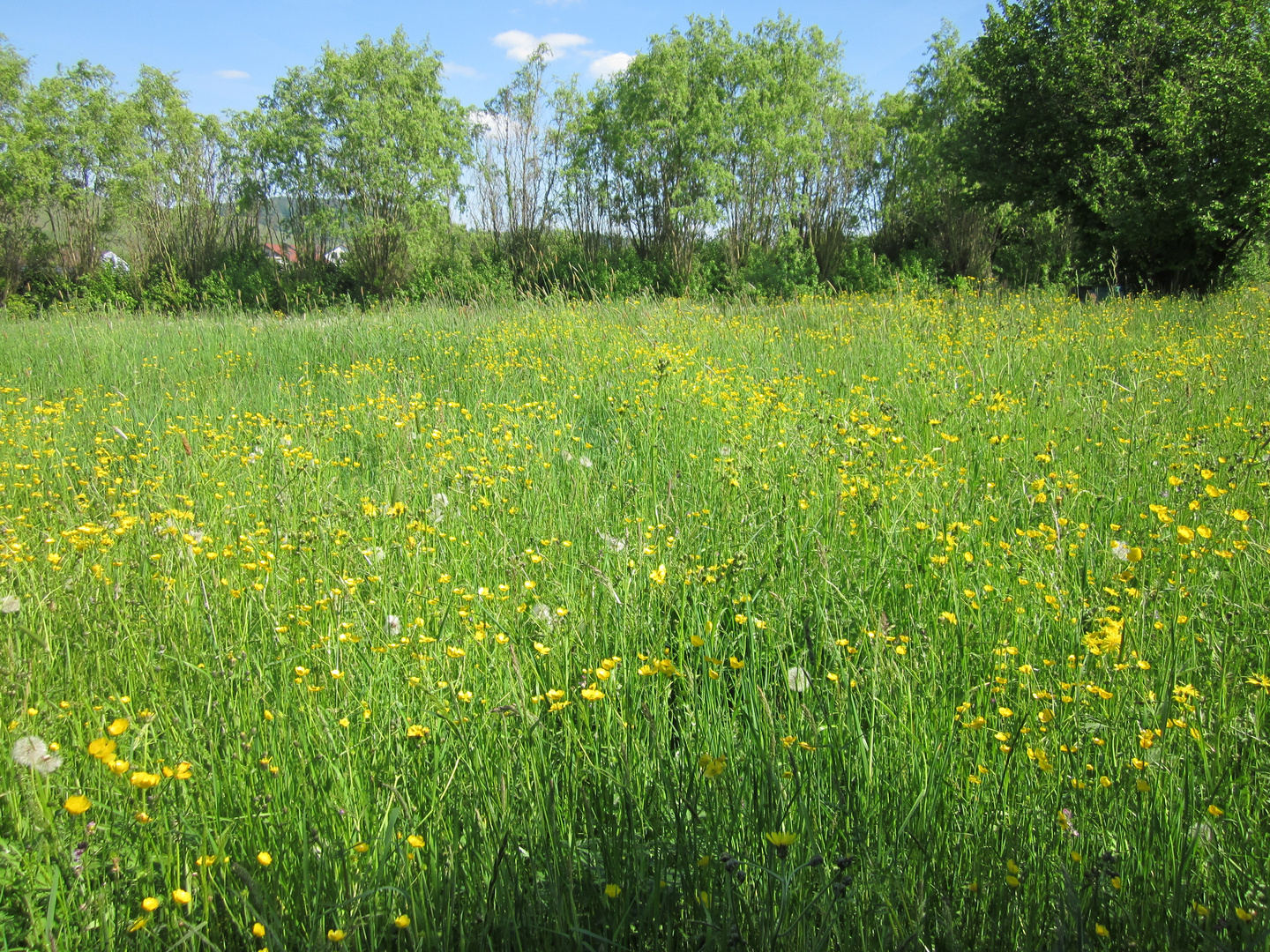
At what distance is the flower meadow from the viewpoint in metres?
1.14

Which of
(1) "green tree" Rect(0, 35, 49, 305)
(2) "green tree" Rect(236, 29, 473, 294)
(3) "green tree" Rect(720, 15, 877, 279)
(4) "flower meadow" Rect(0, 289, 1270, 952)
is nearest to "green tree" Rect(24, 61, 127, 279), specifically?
(1) "green tree" Rect(0, 35, 49, 305)

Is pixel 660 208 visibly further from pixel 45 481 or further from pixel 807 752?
pixel 807 752

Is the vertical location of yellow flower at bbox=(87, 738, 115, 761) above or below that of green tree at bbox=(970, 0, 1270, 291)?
below

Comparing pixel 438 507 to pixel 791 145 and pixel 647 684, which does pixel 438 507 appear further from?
pixel 791 145

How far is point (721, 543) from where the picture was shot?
2521mm

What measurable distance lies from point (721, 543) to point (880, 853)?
141 centimetres

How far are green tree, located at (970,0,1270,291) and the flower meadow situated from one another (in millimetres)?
12533

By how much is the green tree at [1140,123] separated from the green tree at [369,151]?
1609 centimetres

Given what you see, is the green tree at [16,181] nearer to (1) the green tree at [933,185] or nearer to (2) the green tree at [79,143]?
(2) the green tree at [79,143]

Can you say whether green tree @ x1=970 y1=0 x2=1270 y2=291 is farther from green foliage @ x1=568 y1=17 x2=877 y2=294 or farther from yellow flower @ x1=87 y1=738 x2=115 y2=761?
yellow flower @ x1=87 y1=738 x2=115 y2=761

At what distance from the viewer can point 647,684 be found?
1790 millimetres

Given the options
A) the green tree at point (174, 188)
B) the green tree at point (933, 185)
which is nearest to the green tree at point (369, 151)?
the green tree at point (174, 188)

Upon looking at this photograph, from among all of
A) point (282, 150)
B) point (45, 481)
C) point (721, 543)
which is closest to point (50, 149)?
point (282, 150)

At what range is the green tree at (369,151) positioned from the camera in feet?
73.3
